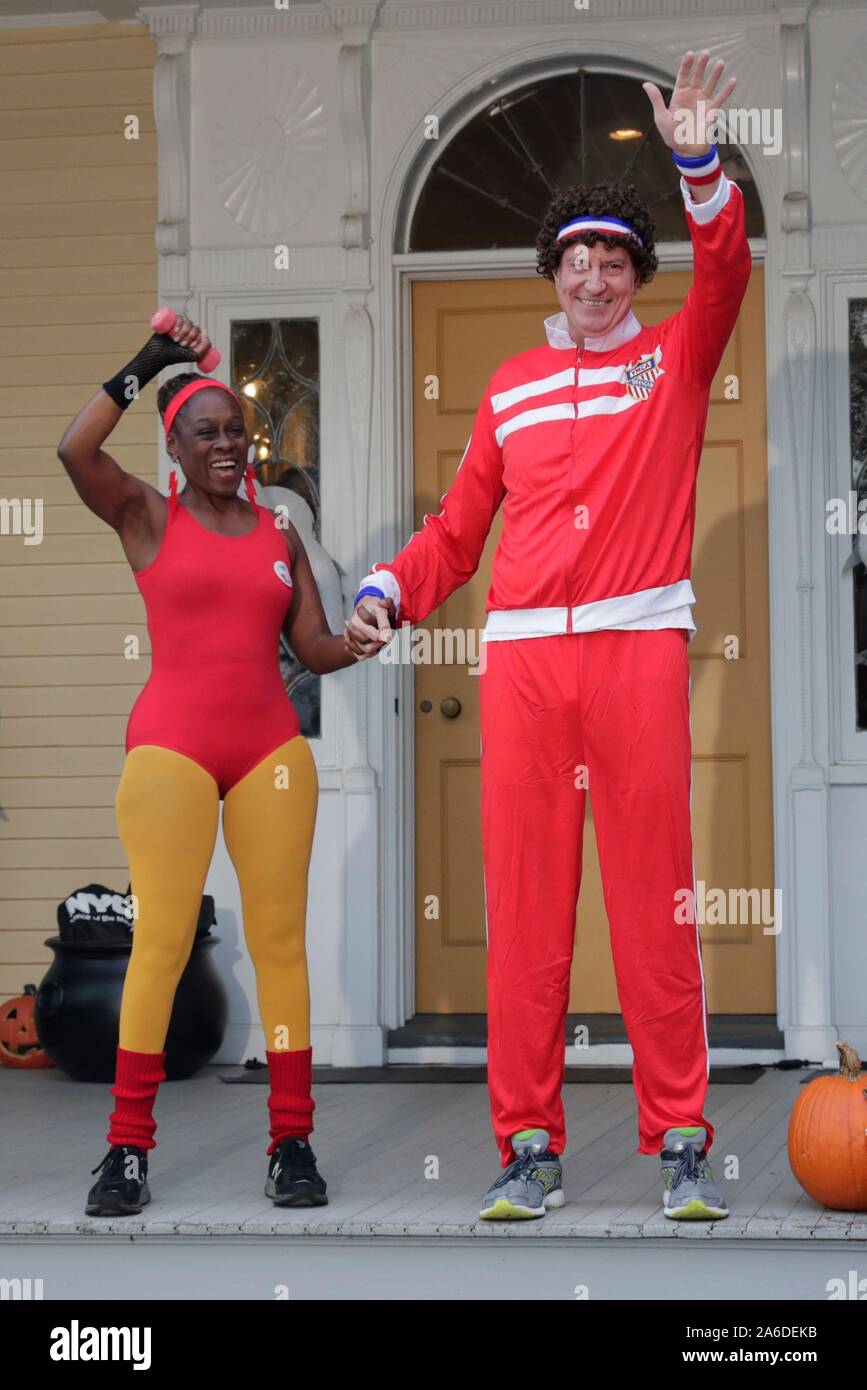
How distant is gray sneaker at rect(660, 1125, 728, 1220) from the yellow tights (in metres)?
0.72

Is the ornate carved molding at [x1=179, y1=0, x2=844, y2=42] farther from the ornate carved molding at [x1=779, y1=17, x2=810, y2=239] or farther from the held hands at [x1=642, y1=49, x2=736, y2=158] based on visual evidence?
the held hands at [x1=642, y1=49, x2=736, y2=158]

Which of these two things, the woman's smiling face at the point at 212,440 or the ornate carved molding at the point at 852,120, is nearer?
the woman's smiling face at the point at 212,440

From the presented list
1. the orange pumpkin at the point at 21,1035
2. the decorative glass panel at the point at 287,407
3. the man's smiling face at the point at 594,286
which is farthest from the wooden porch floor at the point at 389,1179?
the man's smiling face at the point at 594,286

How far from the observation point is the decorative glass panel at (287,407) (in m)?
5.28

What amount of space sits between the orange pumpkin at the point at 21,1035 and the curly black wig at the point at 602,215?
302cm

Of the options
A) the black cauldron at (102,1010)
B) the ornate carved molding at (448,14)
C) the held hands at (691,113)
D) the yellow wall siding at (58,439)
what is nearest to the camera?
the held hands at (691,113)

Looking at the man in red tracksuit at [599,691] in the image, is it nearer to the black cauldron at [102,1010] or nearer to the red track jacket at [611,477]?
the red track jacket at [611,477]

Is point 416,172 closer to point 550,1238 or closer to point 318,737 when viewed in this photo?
point 318,737

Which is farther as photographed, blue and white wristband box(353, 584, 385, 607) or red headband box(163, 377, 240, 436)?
red headband box(163, 377, 240, 436)

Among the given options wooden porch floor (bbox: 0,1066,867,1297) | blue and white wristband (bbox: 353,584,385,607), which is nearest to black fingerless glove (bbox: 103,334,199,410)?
blue and white wristband (bbox: 353,584,385,607)

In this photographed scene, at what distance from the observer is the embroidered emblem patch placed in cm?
309
